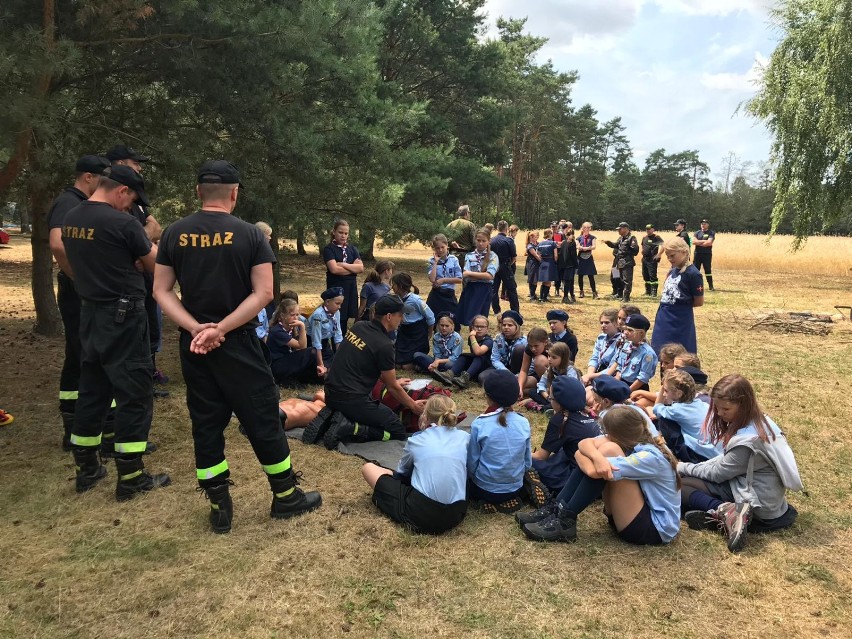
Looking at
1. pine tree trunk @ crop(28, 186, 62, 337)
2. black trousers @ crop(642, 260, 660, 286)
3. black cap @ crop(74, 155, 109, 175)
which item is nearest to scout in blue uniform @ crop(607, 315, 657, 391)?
black cap @ crop(74, 155, 109, 175)

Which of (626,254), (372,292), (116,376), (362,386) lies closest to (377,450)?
(362,386)

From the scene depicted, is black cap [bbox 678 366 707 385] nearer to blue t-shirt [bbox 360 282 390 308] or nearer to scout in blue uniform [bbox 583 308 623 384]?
scout in blue uniform [bbox 583 308 623 384]

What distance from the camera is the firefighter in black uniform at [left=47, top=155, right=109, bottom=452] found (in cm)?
392

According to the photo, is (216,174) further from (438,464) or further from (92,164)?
(438,464)

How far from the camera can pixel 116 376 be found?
3506 mm

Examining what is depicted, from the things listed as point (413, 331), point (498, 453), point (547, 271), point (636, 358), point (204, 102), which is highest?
point (204, 102)

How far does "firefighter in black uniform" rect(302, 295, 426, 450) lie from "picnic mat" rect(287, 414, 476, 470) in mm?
63

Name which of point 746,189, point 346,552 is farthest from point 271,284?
point 746,189

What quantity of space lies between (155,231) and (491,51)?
1926cm

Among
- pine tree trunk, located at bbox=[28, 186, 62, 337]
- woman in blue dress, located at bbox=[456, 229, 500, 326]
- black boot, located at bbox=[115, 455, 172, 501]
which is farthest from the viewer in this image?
woman in blue dress, located at bbox=[456, 229, 500, 326]

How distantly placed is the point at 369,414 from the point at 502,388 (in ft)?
4.87

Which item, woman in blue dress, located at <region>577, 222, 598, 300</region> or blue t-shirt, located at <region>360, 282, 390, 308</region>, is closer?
blue t-shirt, located at <region>360, 282, 390, 308</region>

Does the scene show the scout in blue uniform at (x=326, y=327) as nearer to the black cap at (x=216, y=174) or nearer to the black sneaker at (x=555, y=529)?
the black cap at (x=216, y=174)

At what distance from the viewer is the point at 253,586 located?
9.24 ft
